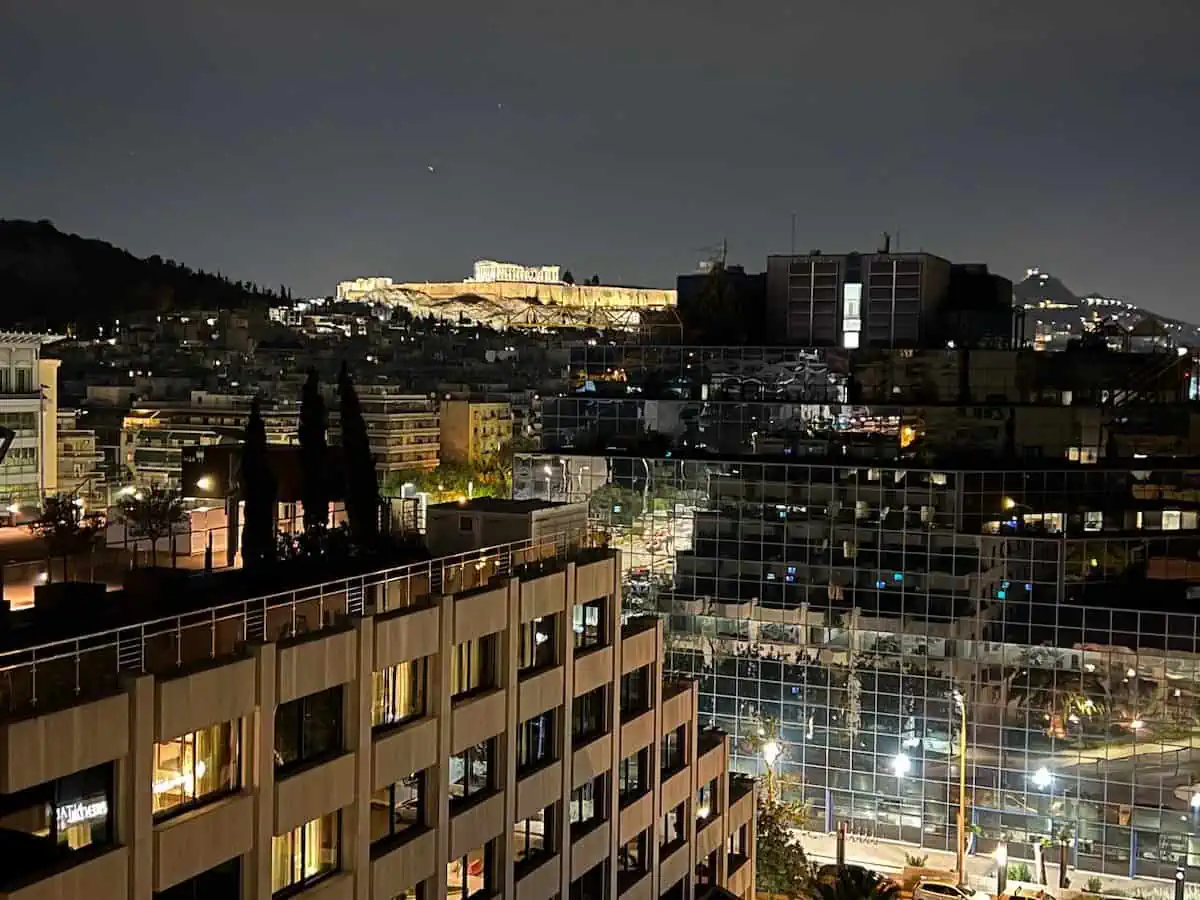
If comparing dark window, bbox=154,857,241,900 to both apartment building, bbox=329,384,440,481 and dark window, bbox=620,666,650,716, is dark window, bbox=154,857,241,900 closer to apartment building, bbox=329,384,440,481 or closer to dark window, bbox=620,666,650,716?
dark window, bbox=620,666,650,716

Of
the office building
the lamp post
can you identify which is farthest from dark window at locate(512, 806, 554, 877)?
the office building

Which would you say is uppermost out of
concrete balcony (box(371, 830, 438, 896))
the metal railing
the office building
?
the office building

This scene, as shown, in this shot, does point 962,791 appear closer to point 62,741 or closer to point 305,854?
point 305,854

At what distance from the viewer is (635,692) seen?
1251 inches

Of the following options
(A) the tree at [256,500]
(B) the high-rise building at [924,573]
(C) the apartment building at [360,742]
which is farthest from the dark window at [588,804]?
(B) the high-rise building at [924,573]

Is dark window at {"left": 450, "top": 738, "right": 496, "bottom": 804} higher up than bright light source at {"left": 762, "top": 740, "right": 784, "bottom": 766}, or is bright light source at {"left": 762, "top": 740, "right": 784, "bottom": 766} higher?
dark window at {"left": 450, "top": 738, "right": 496, "bottom": 804}

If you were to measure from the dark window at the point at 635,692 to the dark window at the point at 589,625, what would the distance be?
2029 millimetres

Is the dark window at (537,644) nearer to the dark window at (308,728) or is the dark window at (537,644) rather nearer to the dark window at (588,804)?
the dark window at (588,804)

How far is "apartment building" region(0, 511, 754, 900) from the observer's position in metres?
15.7

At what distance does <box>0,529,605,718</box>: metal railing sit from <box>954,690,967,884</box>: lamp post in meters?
25.4

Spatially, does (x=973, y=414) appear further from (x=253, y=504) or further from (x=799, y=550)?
(x=253, y=504)

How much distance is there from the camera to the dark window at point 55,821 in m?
14.9

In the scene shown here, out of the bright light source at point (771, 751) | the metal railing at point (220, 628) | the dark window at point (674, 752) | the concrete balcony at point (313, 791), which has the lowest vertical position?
the bright light source at point (771, 751)

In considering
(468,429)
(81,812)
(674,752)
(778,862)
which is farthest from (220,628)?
(468,429)
